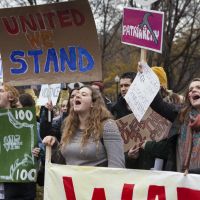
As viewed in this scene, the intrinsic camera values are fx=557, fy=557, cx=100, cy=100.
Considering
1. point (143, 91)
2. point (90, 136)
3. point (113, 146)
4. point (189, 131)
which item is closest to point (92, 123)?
point (90, 136)

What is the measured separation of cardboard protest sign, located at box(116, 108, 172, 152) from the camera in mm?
5258

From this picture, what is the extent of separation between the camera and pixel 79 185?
4211 mm

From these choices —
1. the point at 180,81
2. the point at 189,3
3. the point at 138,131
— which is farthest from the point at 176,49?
the point at 138,131

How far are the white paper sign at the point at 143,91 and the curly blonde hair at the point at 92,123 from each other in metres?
0.34

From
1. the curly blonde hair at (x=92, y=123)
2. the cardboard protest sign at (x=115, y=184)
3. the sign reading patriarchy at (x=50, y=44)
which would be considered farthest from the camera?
the sign reading patriarchy at (x=50, y=44)

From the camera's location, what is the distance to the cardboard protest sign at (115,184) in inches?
154

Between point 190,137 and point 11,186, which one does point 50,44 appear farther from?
point 190,137

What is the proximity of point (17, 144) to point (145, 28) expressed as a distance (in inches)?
59.5

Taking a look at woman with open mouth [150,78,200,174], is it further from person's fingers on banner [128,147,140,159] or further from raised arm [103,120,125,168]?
person's fingers on banner [128,147,140,159]

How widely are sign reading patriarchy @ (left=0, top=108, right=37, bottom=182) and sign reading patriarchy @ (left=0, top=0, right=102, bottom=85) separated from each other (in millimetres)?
299

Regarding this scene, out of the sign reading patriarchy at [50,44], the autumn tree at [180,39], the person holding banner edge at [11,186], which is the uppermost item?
the sign reading patriarchy at [50,44]

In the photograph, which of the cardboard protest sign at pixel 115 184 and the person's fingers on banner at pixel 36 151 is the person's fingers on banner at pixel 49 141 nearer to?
the cardboard protest sign at pixel 115 184

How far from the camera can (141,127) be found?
5.32 meters

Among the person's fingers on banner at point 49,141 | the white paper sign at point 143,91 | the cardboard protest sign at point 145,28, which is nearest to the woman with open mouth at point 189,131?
the white paper sign at point 143,91
